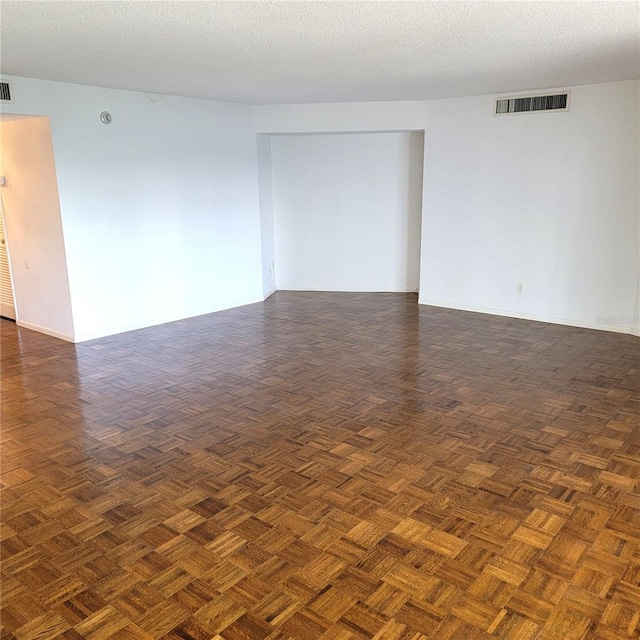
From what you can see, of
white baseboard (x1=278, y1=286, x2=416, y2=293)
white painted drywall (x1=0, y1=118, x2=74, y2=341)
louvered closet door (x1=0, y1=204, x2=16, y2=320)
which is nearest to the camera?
white painted drywall (x1=0, y1=118, x2=74, y2=341)

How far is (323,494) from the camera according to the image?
8.51ft

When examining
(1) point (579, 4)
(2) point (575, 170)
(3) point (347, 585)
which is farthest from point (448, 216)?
(3) point (347, 585)

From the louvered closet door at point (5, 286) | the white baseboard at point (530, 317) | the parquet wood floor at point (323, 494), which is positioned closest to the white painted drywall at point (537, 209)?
the white baseboard at point (530, 317)

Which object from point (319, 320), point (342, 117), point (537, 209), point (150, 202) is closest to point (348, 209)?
point (342, 117)

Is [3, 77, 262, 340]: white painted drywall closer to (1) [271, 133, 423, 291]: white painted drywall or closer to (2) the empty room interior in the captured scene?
(2) the empty room interior

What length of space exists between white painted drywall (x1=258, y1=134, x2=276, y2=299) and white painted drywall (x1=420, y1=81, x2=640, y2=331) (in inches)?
74.0

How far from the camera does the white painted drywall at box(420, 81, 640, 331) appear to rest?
5.04 metres

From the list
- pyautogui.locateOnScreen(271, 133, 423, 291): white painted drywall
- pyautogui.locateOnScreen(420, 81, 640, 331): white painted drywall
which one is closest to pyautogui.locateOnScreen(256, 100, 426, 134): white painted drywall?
pyautogui.locateOnScreen(420, 81, 640, 331): white painted drywall

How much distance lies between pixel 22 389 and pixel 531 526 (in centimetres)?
338

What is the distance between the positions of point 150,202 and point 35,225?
1029 millimetres

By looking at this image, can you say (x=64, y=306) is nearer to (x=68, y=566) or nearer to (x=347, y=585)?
(x=68, y=566)

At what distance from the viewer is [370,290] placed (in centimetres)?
726

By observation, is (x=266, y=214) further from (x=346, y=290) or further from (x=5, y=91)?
(x=5, y=91)

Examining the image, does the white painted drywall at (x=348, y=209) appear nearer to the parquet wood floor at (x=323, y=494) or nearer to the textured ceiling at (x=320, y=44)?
the textured ceiling at (x=320, y=44)
